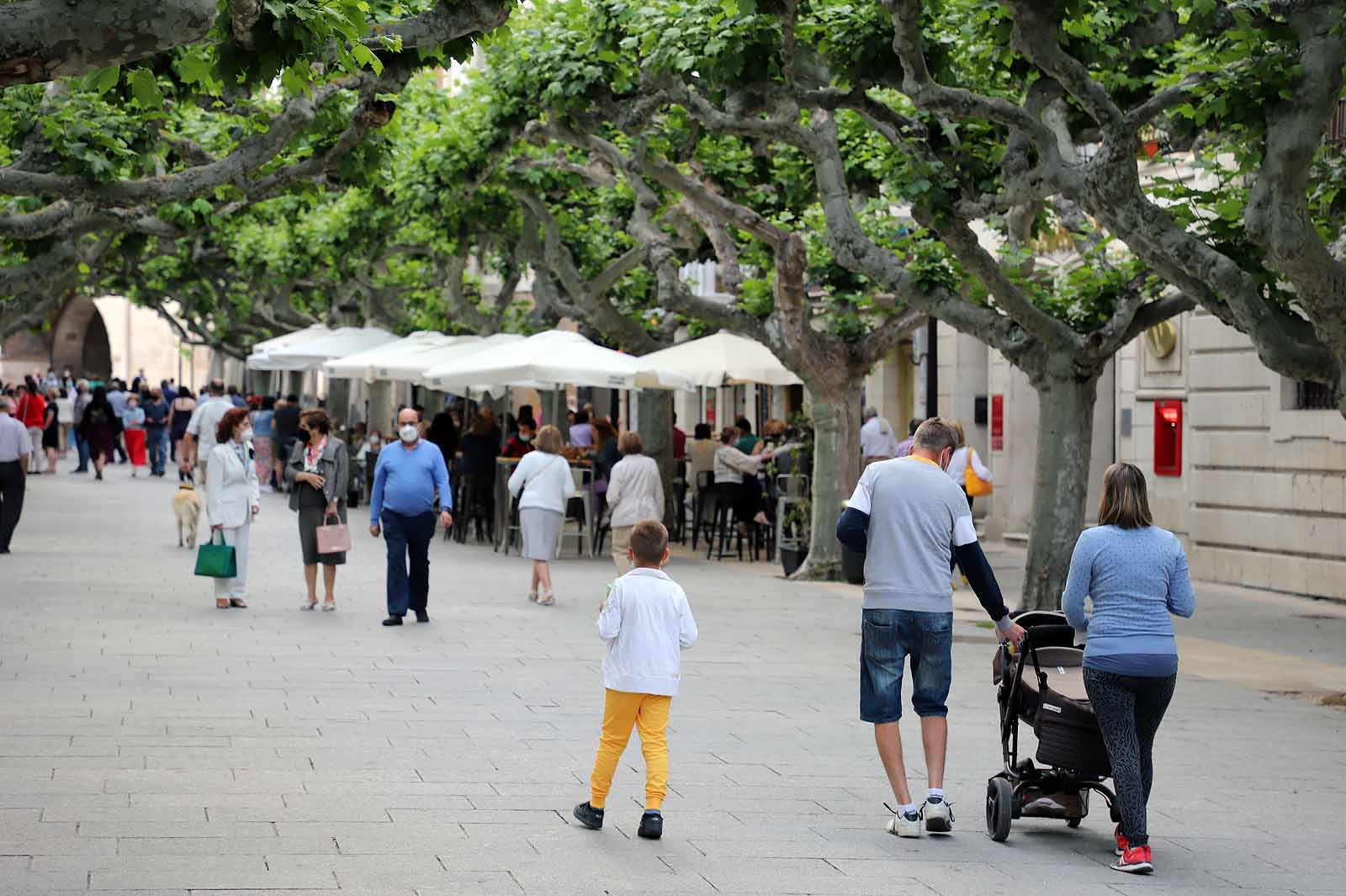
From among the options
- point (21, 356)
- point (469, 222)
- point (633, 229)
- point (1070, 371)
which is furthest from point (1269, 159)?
point (21, 356)

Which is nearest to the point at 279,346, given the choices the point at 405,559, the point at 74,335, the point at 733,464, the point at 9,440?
the point at 9,440

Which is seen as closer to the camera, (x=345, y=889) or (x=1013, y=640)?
(x=345, y=889)

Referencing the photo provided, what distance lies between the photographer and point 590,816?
24.6 feet

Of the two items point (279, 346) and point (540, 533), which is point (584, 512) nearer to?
point (540, 533)

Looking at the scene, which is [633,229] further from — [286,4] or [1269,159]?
[286,4]

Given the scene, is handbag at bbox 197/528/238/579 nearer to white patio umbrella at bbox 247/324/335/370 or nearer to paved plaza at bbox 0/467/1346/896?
paved plaza at bbox 0/467/1346/896

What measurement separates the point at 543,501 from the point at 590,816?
955cm

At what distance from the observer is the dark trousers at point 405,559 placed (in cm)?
1470

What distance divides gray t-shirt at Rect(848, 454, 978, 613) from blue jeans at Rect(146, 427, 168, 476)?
112 ft

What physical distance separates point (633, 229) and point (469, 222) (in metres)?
5.40

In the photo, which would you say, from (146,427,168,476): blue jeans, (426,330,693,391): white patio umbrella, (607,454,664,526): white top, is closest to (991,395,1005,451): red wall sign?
(426,330,693,391): white patio umbrella

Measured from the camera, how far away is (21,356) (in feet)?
239

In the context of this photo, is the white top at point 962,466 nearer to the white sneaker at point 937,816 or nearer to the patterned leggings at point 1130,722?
the white sneaker at point 937,816

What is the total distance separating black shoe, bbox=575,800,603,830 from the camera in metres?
7.50
